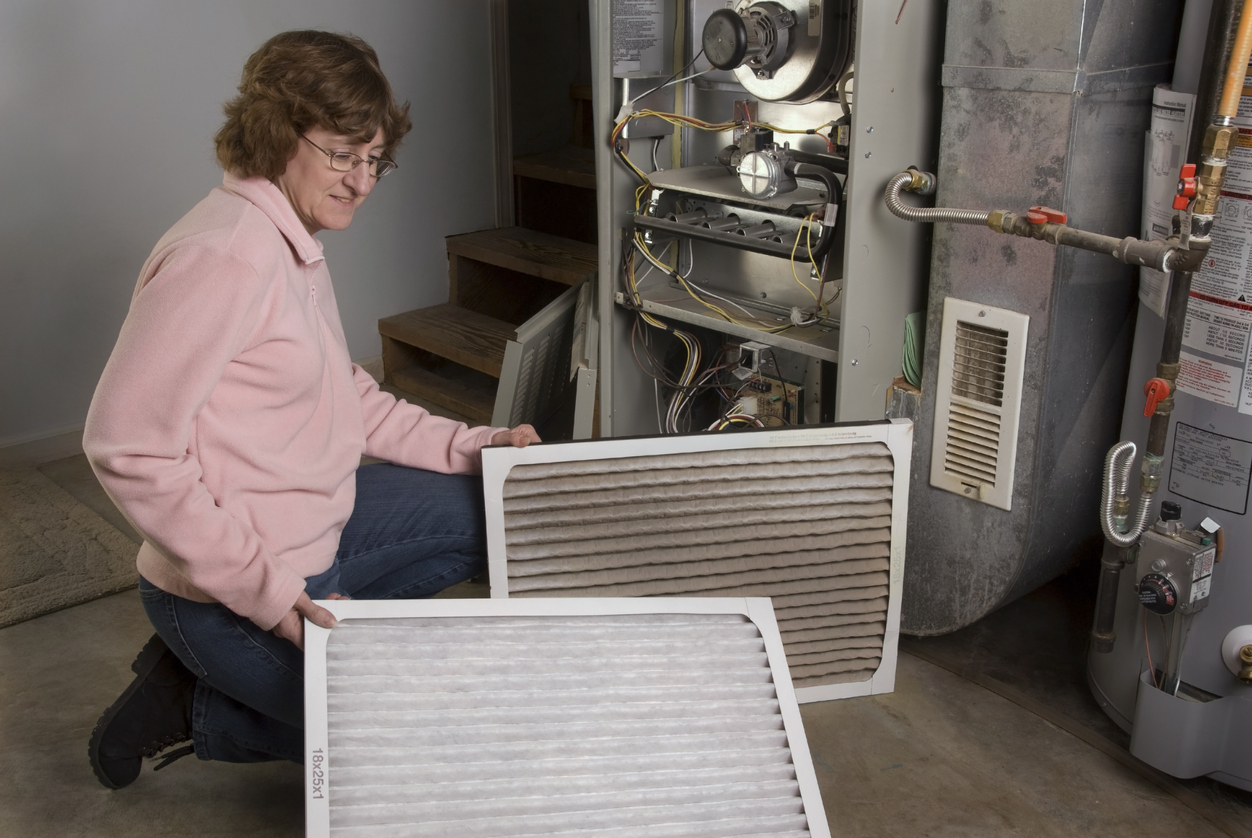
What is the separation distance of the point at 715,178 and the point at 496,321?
1.43 m

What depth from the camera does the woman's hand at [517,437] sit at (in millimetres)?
1612

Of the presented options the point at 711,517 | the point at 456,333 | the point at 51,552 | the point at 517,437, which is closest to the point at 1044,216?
the point at 711,517

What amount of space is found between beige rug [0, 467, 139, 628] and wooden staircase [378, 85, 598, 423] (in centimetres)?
105

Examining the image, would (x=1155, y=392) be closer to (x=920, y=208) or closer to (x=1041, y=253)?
(x=1041, y=253)

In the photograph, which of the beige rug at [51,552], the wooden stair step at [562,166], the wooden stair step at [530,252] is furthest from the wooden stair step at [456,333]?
the beige rug at [51,552]

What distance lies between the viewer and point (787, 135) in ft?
6.63

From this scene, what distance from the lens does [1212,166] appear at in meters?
1.40

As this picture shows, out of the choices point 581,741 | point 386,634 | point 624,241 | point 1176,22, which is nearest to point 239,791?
point 386,634

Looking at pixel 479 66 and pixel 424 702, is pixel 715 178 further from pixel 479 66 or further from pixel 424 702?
pixel 479 66

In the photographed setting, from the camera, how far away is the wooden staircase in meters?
3.16

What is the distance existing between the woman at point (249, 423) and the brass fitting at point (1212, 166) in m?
0.99

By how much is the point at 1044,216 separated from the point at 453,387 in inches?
82.8

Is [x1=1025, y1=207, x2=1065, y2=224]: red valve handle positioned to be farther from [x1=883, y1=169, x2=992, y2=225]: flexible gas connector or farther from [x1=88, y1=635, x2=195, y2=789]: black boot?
[x1=88, y1=635, x2=195, y2=789]: black boot

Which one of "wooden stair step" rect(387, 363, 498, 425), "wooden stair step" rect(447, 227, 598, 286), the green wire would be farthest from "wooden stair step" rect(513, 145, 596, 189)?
the green wire
